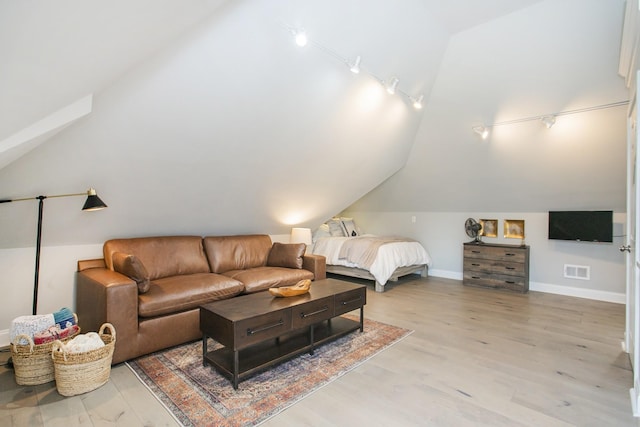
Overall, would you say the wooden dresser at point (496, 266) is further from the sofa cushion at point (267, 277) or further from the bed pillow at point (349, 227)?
the sofa cushion at point (267, 277)

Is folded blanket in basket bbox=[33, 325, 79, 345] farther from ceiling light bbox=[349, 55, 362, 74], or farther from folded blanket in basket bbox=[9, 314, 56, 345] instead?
ceiling light bbox=[349, 55, 362, 74]

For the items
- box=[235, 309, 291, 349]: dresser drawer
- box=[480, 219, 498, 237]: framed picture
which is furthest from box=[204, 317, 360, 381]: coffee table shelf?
box=[480, 219, 498, 237]: framed picture

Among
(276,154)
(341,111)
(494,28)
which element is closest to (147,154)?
(276,154)

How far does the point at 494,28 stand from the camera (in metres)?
3.17

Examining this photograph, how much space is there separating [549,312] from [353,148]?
9.96 feet

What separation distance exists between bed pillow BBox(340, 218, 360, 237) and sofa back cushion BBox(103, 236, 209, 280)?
131 inches

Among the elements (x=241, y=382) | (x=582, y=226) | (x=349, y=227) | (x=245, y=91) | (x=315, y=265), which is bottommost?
(x=241, y=382)

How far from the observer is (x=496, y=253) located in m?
4.95

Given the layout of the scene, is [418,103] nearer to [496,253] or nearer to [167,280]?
[496,253]

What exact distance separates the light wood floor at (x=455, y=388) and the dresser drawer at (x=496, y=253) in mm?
1439

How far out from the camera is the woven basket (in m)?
2.10

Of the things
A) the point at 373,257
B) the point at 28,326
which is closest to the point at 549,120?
the point at 373,257

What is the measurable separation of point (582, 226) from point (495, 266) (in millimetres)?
1214

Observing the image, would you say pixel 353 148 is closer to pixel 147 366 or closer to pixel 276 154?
pixel 276 154
